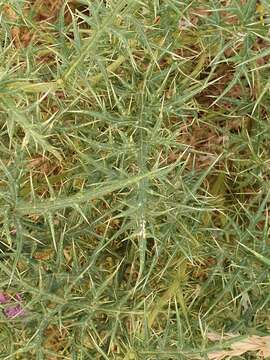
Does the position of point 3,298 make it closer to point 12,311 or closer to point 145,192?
point 12,311

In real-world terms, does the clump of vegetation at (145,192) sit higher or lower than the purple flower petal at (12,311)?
higher

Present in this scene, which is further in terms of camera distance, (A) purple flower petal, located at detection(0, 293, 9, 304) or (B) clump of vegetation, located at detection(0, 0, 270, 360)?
(A) purple flower petal, located at detection(0, 293, 9, 304)

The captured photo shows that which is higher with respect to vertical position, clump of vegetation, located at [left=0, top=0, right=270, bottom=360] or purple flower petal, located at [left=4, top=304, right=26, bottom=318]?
clump of vegetation, located at [left=0, top=0, right=270, bottom=360]

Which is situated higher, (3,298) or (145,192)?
(145,192)

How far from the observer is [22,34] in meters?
1.61

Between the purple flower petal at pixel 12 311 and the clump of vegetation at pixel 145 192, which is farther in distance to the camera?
the purple flower petal at pixel 12 311

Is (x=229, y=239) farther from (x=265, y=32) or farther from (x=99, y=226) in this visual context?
(x=265, y=32)

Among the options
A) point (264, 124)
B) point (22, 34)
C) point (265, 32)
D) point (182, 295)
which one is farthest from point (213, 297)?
point (22, 34)

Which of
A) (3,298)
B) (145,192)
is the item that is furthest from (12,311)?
(145,192)

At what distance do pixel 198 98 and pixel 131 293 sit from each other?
0.56 meters

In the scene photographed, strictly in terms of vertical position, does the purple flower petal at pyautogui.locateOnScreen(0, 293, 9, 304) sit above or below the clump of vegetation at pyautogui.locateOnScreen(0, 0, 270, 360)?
below

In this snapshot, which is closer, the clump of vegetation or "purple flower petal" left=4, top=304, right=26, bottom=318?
the clump of vegetation

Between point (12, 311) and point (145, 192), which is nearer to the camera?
point (145, 192)

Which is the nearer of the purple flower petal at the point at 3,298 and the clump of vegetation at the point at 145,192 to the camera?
the clump of vegetation at the point at 145,192
